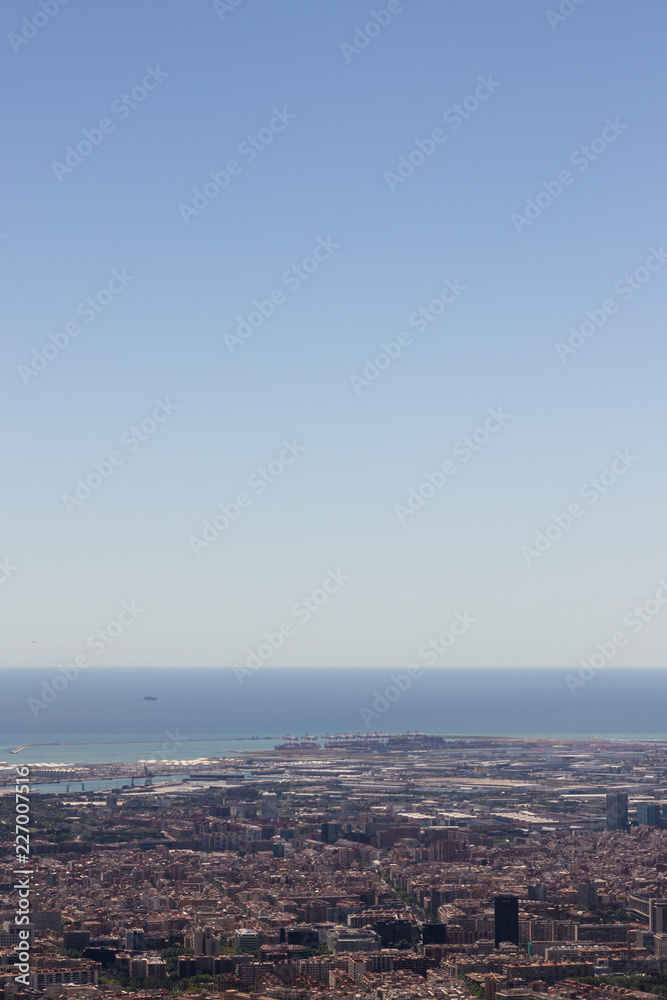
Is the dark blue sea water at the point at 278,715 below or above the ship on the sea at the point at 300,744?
above

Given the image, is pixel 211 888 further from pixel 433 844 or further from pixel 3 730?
pixel 3 730

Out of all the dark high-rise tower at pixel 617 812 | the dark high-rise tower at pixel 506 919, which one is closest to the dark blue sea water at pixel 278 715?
the dark high-rise tower at pixel 617 812

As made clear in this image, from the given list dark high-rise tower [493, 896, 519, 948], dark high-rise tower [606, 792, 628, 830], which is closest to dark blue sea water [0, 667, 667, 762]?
dark high-rise tower [606, 792, 628, 830]

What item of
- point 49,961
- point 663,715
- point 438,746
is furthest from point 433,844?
point 663,715

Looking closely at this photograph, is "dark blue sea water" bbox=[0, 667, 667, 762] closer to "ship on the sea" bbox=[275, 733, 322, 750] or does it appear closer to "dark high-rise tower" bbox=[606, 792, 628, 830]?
"ship on the sea" bbox=[275, 733, 322, 750]

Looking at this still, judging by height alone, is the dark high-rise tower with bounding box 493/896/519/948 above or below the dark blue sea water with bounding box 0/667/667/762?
below

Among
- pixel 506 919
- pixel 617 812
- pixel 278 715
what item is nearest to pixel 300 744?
pixel 617 812

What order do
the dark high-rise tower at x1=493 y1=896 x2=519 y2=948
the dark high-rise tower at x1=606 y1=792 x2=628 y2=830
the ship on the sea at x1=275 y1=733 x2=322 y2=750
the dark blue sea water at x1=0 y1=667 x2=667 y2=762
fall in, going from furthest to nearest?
the dark blue sea water at x1=0 y1=667 x2=667 y2=762 < the ship on the sea at x1=275 y1=733 x2=322 y2=750 < the dark high-rise tower at x1=606 y1=792 x2=628 y2=830 < the dark high-rise tower at x1=493 y1=896 x2=519 y2=948

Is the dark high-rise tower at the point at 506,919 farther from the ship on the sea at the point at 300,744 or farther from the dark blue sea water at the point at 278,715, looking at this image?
the ship on the sea at the point at 300,744
